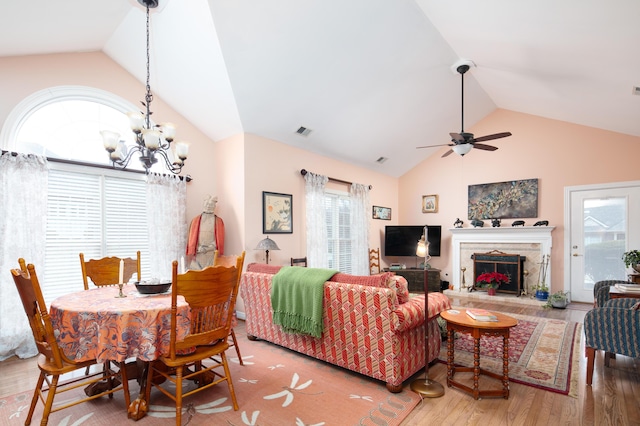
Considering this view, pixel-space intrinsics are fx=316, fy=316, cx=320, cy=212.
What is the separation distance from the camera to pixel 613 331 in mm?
2514

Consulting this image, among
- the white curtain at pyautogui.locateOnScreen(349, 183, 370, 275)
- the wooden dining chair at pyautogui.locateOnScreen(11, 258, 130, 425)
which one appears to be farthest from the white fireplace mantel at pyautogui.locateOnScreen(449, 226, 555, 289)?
the wooden dining chair at pyautogui.locateOnScreen(11, 258, 130, 425)

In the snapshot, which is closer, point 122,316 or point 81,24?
point 122,316

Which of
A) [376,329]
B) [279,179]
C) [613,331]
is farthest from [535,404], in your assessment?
[279,179]

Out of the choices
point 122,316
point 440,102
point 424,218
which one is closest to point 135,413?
point 122,316

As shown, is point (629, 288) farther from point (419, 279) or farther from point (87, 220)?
point (87, 220)

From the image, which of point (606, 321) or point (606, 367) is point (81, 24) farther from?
point (606, 367)

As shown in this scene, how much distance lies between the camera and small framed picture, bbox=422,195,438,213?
24.6ft

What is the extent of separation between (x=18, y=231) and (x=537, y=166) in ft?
26.6

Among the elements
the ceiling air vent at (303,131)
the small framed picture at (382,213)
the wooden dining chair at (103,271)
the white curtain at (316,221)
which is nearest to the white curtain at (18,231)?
the wooden dining chair at (103,271)

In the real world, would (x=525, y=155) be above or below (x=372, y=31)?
below

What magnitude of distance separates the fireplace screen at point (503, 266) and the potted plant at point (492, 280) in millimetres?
125

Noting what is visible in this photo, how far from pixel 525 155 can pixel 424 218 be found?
8.05 ft

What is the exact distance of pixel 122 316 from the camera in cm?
196

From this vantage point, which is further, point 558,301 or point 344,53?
point 558,301
